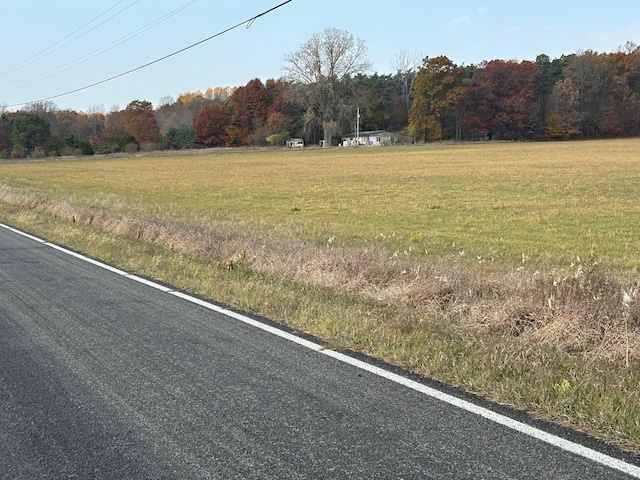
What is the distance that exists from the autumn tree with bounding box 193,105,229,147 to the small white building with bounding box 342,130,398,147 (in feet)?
88.9

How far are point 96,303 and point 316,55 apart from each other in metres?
103

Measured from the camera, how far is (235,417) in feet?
13.2

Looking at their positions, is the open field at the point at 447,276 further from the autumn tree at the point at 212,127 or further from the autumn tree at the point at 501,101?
the autumn tree at the point at 212,127

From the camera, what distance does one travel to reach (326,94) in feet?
345

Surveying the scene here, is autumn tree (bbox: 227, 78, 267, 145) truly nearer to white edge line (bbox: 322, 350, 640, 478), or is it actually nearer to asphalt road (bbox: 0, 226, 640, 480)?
asphalt road (bbox: 0, 226, 640, 480)

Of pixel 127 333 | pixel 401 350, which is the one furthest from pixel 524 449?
pixel 127 333

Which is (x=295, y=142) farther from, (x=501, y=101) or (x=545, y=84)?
(x=545, y=84)

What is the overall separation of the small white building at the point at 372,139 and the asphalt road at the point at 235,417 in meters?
111

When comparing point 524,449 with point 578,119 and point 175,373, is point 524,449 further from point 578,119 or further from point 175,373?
point 578,119

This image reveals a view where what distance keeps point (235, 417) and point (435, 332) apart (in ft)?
9.14

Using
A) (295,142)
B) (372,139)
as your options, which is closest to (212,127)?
(295,142)

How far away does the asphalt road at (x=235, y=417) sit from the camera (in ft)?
11.0

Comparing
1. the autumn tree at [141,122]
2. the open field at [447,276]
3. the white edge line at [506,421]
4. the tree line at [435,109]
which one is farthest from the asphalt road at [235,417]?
the autumn tree at [141,122]

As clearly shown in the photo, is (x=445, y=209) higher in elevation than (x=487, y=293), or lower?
lower
